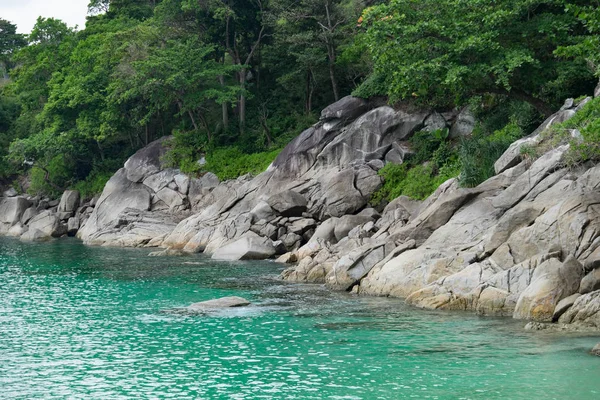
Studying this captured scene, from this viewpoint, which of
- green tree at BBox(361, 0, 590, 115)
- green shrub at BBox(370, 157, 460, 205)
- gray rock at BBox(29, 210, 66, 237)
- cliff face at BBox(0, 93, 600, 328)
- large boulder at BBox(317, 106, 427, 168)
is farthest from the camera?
gray rock at BBox(29, 210, 66, 237)

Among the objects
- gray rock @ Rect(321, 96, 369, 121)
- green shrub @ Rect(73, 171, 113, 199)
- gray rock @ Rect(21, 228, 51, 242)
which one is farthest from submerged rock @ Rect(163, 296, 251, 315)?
green shrub @ Rect(73, 171, 113, 199)

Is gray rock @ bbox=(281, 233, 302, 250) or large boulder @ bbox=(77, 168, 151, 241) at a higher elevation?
large boulder @ bbox=(77, 168, 151, 241)

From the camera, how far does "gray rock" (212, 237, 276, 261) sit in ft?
119

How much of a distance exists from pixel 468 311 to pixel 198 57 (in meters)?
33.5

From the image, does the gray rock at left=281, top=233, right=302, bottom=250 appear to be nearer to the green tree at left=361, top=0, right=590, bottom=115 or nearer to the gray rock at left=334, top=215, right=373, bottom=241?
the gray rock at left=334, top=215, right=373, bottom=241

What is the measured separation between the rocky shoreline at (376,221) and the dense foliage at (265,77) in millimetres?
1775

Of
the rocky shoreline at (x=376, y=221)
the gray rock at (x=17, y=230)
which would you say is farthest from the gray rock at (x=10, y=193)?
the gray rock at (x=17, y=230)

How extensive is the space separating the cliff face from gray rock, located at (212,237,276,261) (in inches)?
2.8

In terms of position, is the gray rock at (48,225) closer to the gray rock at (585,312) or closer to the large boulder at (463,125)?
the large boulder at (463,125)

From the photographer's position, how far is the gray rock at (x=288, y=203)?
3878 centimetres

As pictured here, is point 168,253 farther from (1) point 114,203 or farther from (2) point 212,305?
(2) point 212,305

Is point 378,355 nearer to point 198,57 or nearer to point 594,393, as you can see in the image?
point 594,393

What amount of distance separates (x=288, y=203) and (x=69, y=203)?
2790 cm

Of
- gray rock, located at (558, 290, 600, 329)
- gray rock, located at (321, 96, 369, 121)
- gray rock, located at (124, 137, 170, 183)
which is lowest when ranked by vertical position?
gray rock, located at (558, 290, 600, 329)
